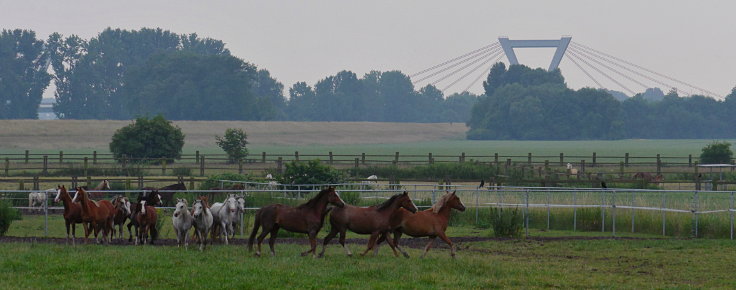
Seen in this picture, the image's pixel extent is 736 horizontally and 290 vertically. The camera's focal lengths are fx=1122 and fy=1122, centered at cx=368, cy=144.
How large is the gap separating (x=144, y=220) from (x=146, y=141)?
41.1 meters

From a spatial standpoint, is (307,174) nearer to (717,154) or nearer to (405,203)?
(405,203)

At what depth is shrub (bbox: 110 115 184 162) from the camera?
210ft

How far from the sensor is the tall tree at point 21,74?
156 m

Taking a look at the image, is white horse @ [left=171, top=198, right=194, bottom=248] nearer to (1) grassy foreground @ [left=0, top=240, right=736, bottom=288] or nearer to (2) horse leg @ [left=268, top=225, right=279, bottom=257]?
(1) grassy foreground @ [left=0, top=240, right=736, bottom=288]

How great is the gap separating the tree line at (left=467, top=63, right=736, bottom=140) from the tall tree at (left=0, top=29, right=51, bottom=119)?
66813 millimetres

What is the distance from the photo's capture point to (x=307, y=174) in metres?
40.2

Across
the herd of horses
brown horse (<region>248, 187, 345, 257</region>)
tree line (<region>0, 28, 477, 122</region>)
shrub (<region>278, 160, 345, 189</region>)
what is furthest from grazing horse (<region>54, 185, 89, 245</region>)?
tree line (<region>0, 28, 477, 122</region>)

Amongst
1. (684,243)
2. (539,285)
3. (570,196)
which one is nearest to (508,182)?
(570,196)

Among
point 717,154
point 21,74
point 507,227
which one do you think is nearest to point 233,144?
point 717,154

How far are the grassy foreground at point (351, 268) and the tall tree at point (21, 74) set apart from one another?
140213 mm

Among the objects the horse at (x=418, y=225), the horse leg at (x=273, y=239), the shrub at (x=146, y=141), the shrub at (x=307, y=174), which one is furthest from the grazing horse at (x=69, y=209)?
the shrub at (x=146, y=141)

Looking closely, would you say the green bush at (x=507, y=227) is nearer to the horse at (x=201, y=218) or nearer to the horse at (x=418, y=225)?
the horse at (x=418, y=225)

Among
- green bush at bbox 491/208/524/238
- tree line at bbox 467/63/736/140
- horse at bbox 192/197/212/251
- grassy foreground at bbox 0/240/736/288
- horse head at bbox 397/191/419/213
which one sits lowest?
grassy foreground at bbox 0/240/736/288

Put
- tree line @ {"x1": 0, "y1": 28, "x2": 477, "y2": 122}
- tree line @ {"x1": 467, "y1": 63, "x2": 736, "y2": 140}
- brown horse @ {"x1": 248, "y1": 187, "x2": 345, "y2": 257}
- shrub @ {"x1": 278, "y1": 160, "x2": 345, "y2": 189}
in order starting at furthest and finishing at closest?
1. tree line @ {"x1": 467, "y1": 63, "x2": 736, "y2": 140}
2. tree line @ {"x1": 0, "y1": 28, "x2": 477, "y2": 122}
3. shrub @ {"x1": 278, "y1": 160, "x2": 345, "y2": 189}
4. brown horse @ {"x1": 248, "y1": 187, "x2": 345, "y2": 257}
